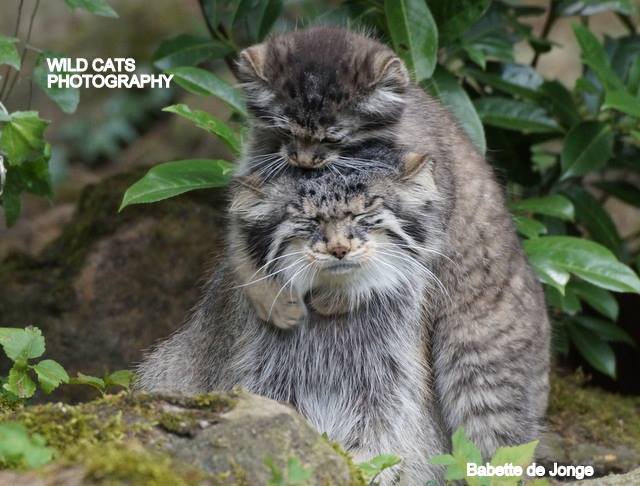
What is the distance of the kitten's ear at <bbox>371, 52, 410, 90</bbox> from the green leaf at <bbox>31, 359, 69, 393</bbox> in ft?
6.64

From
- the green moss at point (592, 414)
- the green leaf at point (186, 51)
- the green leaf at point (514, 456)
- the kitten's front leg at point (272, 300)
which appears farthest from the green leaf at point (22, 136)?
the green moss at point (592, 414)

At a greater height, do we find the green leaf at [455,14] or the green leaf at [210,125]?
the green leaf at [455,14]

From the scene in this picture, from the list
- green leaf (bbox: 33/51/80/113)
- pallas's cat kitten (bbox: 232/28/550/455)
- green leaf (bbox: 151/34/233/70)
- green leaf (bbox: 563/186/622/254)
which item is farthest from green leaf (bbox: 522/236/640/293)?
green leaf (bbox: 33/51/80/113)

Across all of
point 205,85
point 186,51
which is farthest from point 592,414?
point 186,51

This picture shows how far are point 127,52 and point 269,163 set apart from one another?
29.0 feet

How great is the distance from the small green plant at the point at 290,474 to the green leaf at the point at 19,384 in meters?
1.81

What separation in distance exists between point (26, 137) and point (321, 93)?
5.78 ft

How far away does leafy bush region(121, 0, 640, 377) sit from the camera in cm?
620

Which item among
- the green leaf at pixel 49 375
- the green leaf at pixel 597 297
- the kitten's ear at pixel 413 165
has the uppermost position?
the kitten's ear at pixel 413 165

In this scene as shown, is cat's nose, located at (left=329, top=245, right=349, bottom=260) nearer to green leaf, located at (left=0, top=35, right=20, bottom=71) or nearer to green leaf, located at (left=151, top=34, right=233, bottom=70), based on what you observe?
green leaf, located at (left=0, top=35, right=20, bottom=71)

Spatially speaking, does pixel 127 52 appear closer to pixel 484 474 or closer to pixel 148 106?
pixel 148 106

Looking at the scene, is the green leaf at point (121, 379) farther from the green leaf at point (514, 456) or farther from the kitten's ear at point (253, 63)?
the green leaf at point (514, 456)

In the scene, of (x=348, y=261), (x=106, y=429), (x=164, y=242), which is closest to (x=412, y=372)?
(x=348, y=261)

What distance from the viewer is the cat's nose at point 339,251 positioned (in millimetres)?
4699
